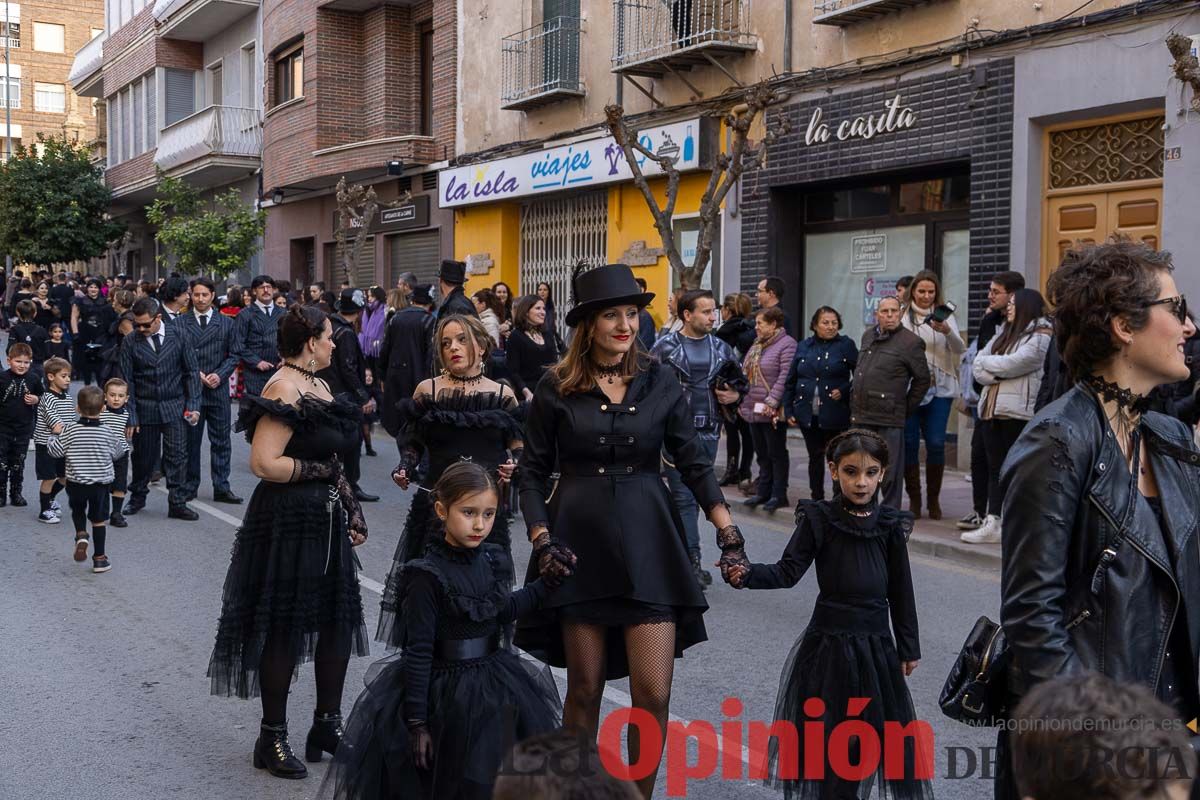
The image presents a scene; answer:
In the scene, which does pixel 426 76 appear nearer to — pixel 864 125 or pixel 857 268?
pixel 857 268

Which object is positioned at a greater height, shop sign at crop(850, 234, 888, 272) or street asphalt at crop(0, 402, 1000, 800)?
shop sign at crop(850, 234, 888, 272)

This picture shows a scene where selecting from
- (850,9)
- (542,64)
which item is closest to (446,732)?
(850,9)

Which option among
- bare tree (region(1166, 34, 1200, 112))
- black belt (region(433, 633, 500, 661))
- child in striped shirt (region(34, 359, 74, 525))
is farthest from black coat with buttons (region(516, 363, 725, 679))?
bare tree (region(1166, 34, 1200, 112))

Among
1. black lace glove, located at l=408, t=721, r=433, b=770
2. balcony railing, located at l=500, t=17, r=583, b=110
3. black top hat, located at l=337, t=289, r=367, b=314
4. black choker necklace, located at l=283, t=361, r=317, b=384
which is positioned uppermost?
balcony railing, located at l=500, t=17, r=583, b=110

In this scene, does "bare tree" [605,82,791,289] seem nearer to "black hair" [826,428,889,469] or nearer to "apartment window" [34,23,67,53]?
"black hair" [826,428,889,469]

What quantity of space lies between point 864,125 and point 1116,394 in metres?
12.6

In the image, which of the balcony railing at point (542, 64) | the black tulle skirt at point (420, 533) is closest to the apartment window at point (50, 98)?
the balcony railing at point (542, 64)

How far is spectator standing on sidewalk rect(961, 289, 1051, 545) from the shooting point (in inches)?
374

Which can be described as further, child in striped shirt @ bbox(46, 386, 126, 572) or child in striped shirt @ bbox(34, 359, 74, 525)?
child in striped shirt @ bbox(34, 359, 74, 525)

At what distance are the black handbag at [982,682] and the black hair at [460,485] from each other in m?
1.80

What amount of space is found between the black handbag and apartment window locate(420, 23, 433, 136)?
2336cm

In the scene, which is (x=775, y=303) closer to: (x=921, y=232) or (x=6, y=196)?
(x=921, y=232)

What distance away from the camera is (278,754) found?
204 inches

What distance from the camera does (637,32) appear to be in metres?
18.5
